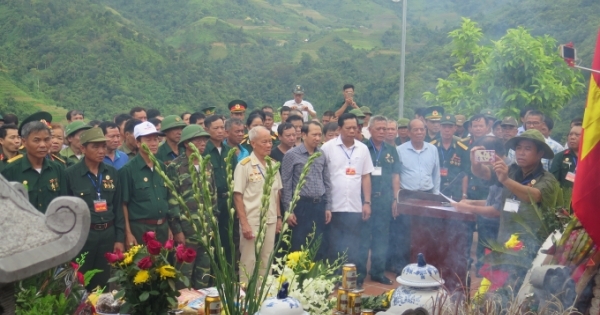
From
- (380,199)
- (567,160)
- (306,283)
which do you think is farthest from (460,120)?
(306,283)

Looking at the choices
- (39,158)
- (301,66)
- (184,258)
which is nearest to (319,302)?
(184,258)

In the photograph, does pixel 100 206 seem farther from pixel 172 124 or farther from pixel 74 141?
pixel 74 141

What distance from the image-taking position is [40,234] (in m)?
1.94

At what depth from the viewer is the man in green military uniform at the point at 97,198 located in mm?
5680

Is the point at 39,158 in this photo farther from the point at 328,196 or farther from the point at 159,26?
the point at 159,26

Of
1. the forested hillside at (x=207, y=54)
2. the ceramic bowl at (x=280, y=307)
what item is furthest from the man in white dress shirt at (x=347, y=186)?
the ceramic bowl at (x=280, y=307)

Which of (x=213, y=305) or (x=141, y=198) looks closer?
(x=213, y=305)

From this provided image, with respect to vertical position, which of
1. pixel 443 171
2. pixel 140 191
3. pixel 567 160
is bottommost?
pixel 140 191

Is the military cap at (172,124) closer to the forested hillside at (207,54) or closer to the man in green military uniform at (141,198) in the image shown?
the man in green military uniform at (141,198)

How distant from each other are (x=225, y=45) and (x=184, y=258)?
1978 centimetres

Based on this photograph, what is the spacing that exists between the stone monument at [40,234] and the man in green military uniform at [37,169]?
3589 millimetres

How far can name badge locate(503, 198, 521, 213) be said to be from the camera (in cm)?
482

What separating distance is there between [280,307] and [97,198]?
10.8ft

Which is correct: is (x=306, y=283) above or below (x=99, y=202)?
below
